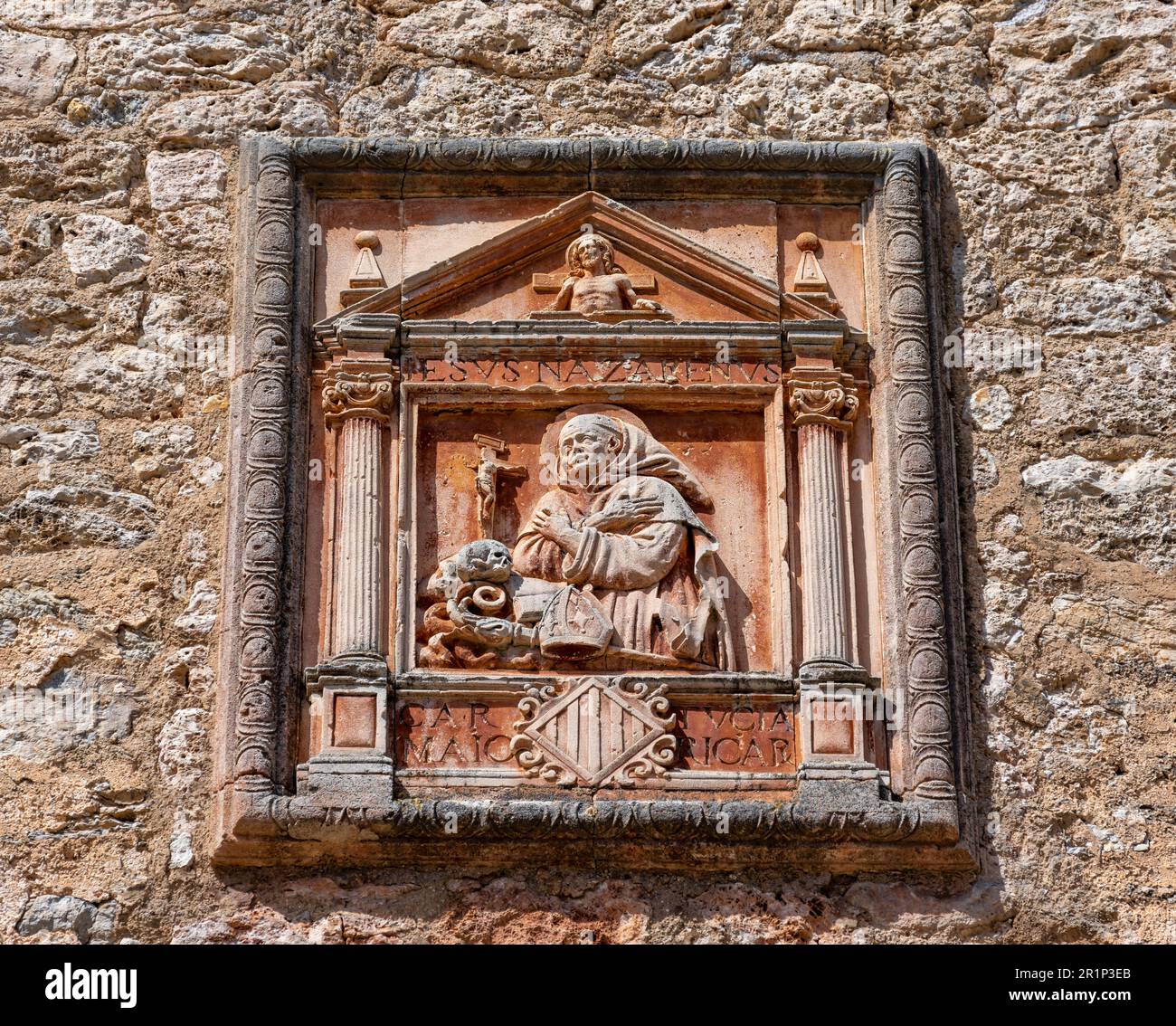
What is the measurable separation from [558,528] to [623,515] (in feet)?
0.67

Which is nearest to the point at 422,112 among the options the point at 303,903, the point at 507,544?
the point at 507,544

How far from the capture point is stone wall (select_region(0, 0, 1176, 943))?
684 centimetres

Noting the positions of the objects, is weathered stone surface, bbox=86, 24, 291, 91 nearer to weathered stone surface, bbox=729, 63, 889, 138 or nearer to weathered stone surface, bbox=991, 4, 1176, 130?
weathered stone surface, bbox=729, 63, 889, 138

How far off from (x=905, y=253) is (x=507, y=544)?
160 cm

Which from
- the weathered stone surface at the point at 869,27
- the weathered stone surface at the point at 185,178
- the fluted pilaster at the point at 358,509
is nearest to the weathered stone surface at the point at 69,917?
the fluted pilaster at the point at 358,509

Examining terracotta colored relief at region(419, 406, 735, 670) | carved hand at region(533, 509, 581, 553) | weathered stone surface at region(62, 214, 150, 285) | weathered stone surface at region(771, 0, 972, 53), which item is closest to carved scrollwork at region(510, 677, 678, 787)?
terracotta colored relief at region(419, 406, 735, 670)

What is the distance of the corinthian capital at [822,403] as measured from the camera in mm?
7438

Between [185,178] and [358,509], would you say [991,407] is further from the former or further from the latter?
[185,178]

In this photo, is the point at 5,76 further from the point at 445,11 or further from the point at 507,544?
the point at 507,544

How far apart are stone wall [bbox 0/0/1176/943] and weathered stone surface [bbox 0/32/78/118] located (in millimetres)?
12

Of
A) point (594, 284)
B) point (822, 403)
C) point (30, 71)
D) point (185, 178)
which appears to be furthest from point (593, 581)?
point (30, 71)

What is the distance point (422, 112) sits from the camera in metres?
7.89
